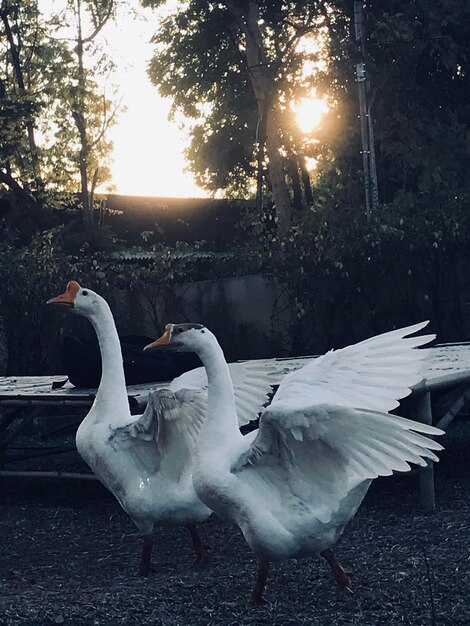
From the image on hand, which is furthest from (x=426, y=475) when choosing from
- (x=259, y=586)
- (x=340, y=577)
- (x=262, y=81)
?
(x=262, y=81)

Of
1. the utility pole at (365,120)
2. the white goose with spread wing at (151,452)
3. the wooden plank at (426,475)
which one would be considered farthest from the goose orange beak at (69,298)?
the utility pole at (365,120)

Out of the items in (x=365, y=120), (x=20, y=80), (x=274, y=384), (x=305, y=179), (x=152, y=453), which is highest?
(x=20, y=80)

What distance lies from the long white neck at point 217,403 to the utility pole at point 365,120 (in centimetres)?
1004

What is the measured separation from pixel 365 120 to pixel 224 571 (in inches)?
433

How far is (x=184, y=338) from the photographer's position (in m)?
3.54

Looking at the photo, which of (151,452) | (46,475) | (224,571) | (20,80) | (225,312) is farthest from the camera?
(20,80)

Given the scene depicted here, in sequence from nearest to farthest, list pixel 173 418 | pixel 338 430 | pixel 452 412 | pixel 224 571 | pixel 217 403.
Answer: pixel 338 430
pixel 217 403
pixel 173 418
pixel 224 571
pixel 452 412

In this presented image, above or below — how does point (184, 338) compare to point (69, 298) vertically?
below

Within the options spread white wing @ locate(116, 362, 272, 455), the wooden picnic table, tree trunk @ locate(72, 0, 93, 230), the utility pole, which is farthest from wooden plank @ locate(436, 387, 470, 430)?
tree trunk @ locate(72, 0, 93, 230)

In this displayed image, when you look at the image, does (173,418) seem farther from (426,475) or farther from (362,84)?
(362,84)

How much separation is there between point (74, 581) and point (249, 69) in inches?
560

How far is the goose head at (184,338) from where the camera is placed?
11.6 ft

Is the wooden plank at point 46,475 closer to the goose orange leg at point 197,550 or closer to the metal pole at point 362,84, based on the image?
the goose orange leg at point 197,550

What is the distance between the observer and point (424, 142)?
15359mm
